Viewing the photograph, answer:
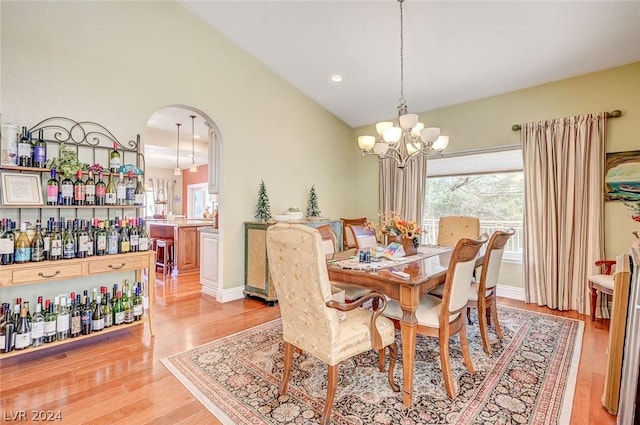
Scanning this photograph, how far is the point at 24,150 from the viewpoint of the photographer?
253cm

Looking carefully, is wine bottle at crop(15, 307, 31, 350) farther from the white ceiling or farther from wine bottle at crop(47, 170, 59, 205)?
the white ceiling

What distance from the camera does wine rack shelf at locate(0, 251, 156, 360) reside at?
7.77ft

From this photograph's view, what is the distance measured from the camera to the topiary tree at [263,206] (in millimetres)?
4391

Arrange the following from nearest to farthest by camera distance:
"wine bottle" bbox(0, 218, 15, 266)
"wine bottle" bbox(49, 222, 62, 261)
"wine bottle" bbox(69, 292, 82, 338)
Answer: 1. "wine bottle" bbox(0, 218, 15, 266)
2. "wine bottle" bbox(49, 222, 62, 261)
3. "wine bottle" bbox(69, 292, 82, 338)

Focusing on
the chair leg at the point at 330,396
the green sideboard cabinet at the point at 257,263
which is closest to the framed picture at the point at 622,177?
the green sideboard cabinet at the point at 257,263

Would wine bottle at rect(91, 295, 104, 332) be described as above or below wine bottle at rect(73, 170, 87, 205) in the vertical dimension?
below

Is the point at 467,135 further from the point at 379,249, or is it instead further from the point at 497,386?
the point at 497,386

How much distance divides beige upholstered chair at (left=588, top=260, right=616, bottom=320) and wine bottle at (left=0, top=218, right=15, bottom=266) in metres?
5.28

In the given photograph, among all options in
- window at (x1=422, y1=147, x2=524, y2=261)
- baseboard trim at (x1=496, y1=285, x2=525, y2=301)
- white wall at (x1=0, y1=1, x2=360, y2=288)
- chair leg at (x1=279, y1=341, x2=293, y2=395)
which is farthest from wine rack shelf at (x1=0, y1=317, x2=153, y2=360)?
baseboard trim at (x1=496, y1=285, x2=525, y2=301)

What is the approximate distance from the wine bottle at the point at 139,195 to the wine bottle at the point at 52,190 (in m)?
0.61

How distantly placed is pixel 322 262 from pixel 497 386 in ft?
5.40

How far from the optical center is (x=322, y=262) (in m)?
1.72

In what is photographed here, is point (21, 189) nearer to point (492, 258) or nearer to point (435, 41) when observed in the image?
point (492, 258)

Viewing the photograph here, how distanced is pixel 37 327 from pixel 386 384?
276 cm
